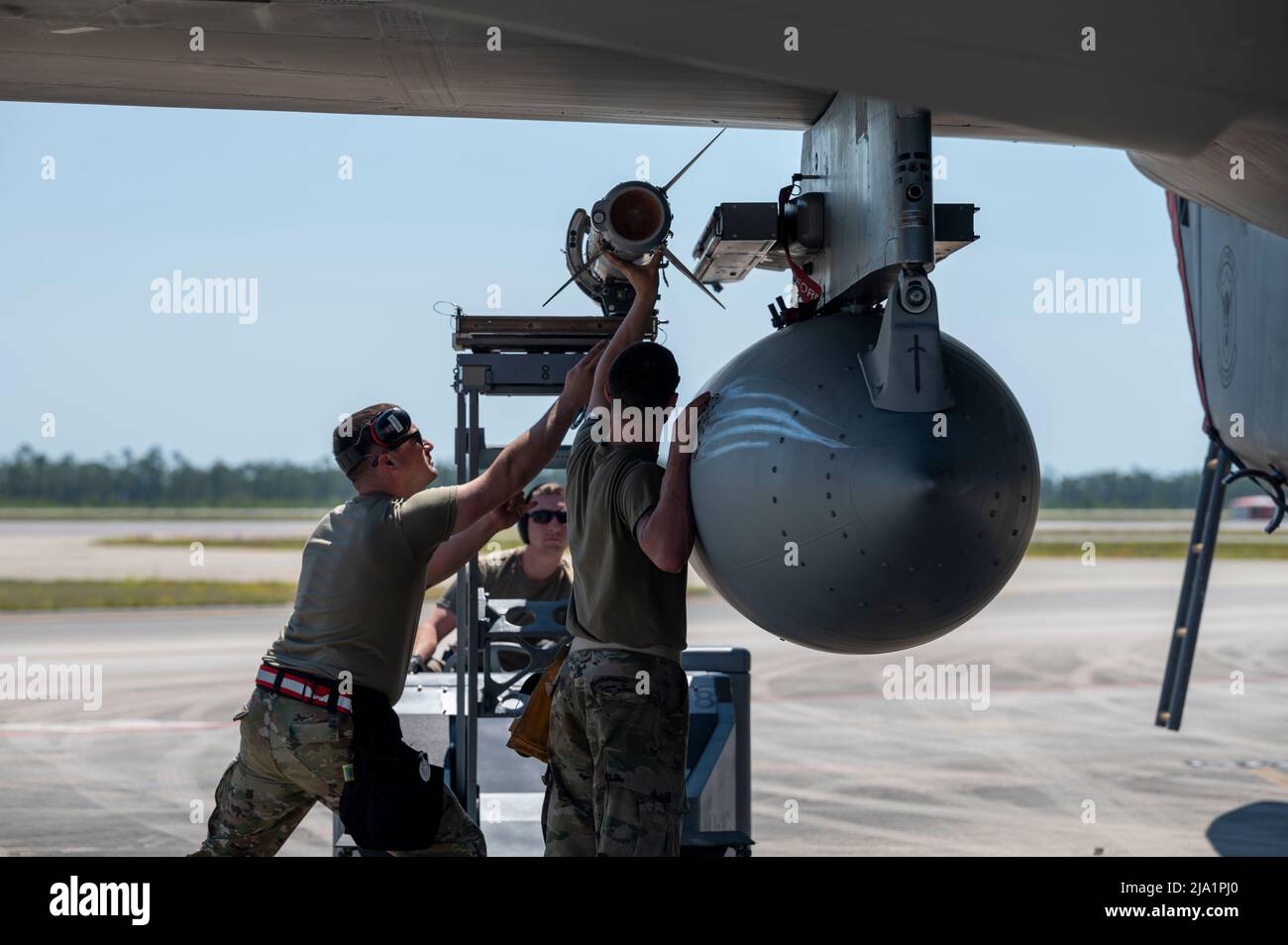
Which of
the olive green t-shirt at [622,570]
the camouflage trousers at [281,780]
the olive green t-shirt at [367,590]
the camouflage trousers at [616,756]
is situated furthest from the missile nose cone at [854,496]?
the camouflage trousers at [281,780]

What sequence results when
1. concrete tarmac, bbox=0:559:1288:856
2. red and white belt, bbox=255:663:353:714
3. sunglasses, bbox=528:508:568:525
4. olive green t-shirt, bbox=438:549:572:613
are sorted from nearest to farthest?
red and white belt, bbox=255:663:353:714, sunglasses, bbox=528:508:568:525, olive green t-shirt, bbox=438:549:572:613, concrete tarmac, bbox=0:559:1288:856

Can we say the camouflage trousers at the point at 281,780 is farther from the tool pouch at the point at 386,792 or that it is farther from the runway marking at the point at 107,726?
the runway marking at the point at 107,726

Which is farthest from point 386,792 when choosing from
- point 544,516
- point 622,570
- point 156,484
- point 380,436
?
point 156,484

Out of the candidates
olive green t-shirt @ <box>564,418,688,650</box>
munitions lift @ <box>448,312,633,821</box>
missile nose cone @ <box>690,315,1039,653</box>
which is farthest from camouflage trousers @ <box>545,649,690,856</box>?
munitions lift @ <box>448,312,633,821</box>

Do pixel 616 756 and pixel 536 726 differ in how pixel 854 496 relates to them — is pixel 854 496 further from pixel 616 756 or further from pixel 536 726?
pixel 536 726

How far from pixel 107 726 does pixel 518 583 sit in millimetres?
5753

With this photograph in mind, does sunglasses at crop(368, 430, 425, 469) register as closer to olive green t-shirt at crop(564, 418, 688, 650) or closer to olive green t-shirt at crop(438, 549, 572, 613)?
olive green t-shirt at crop(564, 418, 688, 650)

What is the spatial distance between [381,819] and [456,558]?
35.1 inches

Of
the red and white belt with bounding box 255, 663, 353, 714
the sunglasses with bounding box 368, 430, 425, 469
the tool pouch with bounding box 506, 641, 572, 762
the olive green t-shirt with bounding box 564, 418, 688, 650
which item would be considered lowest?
the tool pouch with bounding box 506, 641, 572, 762

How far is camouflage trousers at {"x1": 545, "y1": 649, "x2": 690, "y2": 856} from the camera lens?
322 centimetres

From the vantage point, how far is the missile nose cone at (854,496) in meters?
2.69

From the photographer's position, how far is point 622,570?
338 centimetres

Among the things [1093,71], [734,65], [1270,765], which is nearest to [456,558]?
[734,65]

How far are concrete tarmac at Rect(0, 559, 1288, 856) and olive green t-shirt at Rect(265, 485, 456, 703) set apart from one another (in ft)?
11.0
